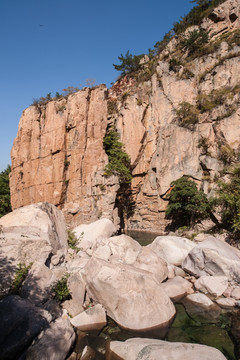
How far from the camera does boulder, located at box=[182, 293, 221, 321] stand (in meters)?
6.13

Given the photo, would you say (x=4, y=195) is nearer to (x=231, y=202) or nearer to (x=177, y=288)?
(x=177, y=288)

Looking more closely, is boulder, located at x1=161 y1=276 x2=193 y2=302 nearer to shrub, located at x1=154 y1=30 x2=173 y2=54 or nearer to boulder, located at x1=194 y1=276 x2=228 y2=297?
boulder, located at x1=194 y1=276 x2=228 y2=297

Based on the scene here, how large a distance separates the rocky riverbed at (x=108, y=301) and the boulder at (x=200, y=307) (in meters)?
0.03

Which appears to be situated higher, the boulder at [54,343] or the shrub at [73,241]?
the shrub at [73,241]

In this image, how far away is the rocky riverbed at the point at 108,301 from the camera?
4.23 meters

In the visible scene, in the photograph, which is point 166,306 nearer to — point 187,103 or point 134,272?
→ point 134,272

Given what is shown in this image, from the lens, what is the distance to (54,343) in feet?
13.6

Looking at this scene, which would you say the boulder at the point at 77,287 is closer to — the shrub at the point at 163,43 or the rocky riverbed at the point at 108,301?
the rocky riverbed at the point at 108,301

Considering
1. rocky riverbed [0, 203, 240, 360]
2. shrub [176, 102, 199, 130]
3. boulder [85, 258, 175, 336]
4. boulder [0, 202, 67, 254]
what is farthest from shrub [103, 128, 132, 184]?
boulder [85, 258, 175, 336]

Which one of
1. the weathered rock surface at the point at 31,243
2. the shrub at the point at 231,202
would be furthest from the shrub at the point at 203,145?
the weathered rock surface at the point at 31,243

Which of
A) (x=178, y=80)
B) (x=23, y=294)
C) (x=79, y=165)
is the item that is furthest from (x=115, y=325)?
(x=178, y=80)

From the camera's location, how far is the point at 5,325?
13.4ft

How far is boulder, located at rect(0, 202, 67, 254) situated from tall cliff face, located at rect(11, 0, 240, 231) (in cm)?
880

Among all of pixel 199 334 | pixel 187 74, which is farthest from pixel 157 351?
pixel 187 74
